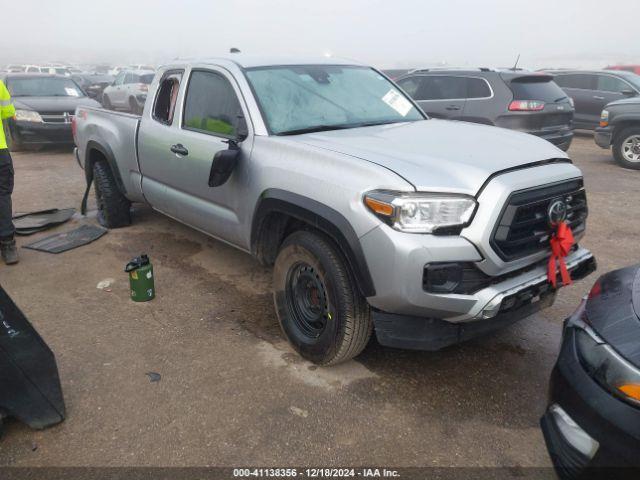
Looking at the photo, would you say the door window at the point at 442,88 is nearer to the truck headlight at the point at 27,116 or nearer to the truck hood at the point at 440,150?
the truck hood at the point at 440,150

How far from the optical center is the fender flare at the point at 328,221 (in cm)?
259

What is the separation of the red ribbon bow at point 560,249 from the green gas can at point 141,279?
2.78 metres

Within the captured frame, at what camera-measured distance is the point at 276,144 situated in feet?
10.6

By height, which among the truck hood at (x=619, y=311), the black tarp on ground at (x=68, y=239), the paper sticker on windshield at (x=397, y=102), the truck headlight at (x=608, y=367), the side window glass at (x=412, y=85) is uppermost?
the paper sticker on windshield at (x=397, y=102)

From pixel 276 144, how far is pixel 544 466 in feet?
7.43

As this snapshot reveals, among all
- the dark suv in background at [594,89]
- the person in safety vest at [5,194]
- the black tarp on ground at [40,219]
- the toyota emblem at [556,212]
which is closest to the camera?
the toyota emblem at [556,212]

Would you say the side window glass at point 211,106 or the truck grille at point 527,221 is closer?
the truck grille at point 527,221

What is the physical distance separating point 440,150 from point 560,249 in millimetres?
833

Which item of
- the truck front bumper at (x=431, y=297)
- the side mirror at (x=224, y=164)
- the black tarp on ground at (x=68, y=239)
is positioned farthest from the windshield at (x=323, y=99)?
the black tarp on ground at (x=68, y=239)

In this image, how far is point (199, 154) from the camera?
386 cm

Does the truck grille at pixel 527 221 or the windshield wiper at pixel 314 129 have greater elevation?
the windshield wiper at pixel 314 129

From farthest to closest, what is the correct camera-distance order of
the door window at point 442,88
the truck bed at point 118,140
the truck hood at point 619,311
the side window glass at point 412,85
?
the side window glass at point 412,85 → the door window at point 442,88 → the truck bed at point 118,140 → the truck hood at point 619,311

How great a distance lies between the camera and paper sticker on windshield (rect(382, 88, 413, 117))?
405 cm

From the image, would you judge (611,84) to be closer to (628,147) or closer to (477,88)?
(628,147)
